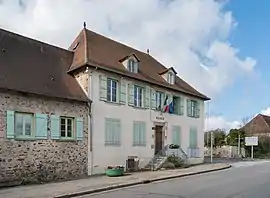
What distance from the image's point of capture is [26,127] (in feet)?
60.2

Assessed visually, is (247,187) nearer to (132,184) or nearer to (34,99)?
(132,184)

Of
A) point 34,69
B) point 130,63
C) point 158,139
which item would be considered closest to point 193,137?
point 158,139

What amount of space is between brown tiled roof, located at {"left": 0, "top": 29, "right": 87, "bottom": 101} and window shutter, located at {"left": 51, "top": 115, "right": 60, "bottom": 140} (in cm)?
115

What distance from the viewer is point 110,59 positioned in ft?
81.5

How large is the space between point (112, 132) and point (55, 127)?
4.58 m

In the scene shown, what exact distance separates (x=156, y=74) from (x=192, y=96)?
419 centimetres

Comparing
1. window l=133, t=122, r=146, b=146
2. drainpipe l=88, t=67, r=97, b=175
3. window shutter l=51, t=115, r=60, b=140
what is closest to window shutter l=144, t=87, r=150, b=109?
window l=133, t=122, r=146, b=146

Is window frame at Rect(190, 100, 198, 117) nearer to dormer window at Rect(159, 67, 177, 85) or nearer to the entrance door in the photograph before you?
dormer window at Rect(159, 67, 177, 85)

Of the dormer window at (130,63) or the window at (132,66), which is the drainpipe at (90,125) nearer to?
the dormer window at (130,63)

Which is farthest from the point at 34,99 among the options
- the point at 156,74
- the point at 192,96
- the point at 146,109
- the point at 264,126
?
the point at 264,126

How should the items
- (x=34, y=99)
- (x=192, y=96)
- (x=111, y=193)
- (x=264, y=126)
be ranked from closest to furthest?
(x=111, y=193) < (x=34, y=99) < (x=192, y=96) < (x=264, y=126)

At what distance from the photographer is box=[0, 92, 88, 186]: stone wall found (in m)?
17.2

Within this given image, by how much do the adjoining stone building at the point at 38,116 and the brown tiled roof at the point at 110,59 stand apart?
1.63 metres

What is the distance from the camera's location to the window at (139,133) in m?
24.9
